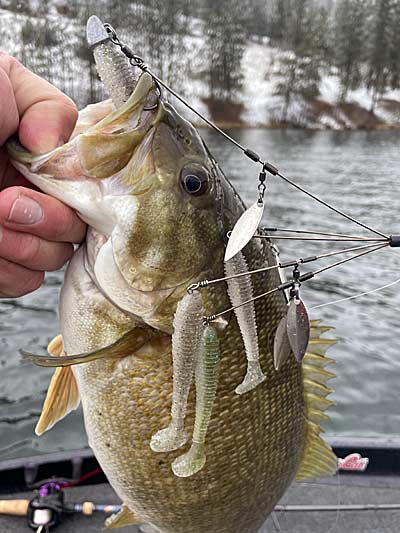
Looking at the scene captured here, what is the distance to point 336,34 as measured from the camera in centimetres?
5066

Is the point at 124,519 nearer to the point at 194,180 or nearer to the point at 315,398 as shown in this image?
the point at 315,398

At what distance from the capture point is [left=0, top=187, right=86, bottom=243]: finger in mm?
1477

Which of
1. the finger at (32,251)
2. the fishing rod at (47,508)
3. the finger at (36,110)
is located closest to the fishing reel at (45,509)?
the fishing rod at (47,508)

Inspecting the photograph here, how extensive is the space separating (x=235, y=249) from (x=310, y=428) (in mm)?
1026

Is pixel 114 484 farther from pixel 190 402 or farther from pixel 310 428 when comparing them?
→ pixel 310 428

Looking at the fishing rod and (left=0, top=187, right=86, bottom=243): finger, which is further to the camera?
the fishing rod

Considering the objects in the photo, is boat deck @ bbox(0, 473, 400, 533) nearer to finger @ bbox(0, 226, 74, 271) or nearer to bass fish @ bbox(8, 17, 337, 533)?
bass fish @ bbox(8, 17, 337, 533)

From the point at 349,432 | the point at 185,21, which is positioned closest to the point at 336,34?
the point at 185,21

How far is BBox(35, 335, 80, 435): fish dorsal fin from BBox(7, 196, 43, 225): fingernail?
1.93 ft

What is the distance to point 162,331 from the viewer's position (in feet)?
5.32

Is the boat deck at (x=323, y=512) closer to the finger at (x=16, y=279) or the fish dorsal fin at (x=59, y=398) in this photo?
the fish dorsal fin at (x=59, y=398)

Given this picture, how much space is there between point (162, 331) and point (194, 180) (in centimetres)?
45

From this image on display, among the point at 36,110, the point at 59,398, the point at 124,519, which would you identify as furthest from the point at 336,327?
the point at 36,110

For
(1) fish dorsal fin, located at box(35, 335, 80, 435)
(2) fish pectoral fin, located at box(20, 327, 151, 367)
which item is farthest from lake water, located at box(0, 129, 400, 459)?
(2) fish pectoral fin, located at box(20, 327, 151, 367)
